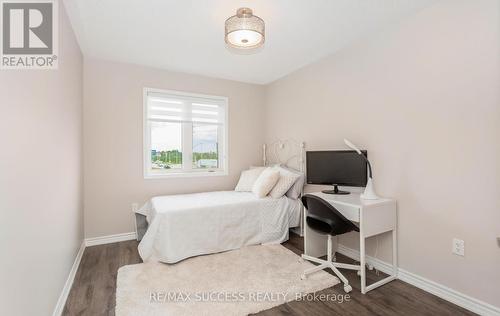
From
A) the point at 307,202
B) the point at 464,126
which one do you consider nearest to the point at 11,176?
the point at 307,202

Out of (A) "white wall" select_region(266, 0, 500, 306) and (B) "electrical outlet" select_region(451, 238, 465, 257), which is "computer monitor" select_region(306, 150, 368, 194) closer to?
(A) "white wall" select_region(266, 0, 500, 306)

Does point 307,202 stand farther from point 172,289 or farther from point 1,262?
point 1,262

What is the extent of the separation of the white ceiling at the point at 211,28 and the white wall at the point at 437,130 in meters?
0.30

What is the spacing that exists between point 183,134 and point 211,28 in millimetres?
1736

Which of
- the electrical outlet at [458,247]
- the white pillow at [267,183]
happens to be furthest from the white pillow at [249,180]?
the electrical outlet at [458,247]

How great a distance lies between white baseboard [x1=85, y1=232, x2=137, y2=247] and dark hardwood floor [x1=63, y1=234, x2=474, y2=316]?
26.0 inches

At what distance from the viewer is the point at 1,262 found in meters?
0.98

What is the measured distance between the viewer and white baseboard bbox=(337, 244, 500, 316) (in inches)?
68.4

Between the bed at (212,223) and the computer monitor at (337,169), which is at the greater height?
the computer monitor at (337,169)

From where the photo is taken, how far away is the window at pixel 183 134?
3.49 metres

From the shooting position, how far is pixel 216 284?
84.0 inches

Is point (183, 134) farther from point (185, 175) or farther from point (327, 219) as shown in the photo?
point (327, 219)

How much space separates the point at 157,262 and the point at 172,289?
1.86 ft

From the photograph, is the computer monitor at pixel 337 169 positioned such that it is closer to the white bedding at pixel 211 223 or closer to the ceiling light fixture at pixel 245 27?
the white bedding at pixel 211 223
